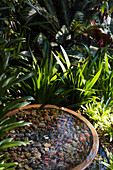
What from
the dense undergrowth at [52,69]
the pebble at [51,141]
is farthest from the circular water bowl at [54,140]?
the dense undergrowth at [52,69]

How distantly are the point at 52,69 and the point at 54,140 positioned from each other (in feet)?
2.53

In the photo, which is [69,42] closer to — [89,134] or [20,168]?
[89,134]

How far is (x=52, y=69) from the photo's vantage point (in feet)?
5.97

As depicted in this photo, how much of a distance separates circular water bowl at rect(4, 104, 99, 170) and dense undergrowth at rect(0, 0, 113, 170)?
14cm

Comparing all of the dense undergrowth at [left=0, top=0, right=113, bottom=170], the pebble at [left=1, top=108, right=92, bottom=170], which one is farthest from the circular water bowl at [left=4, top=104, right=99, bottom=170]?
the dense undergrowth at [left=0, top=0, right=113, bottom=170]

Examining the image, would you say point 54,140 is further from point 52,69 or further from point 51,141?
point 52,69

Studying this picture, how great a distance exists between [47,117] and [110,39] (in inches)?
58.0

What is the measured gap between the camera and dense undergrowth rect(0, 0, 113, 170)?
1.55 metres

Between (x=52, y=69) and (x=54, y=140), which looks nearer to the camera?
(x=54, y=140)

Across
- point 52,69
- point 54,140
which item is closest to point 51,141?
point 54,140

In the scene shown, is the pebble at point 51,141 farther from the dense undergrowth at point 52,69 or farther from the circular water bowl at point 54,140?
the dense undergrowth at point 52,69

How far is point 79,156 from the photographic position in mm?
1179

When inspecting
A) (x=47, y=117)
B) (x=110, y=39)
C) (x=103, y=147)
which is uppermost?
(x=110, y=39)

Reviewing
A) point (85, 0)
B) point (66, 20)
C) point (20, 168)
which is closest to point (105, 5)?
point (85, 0)
